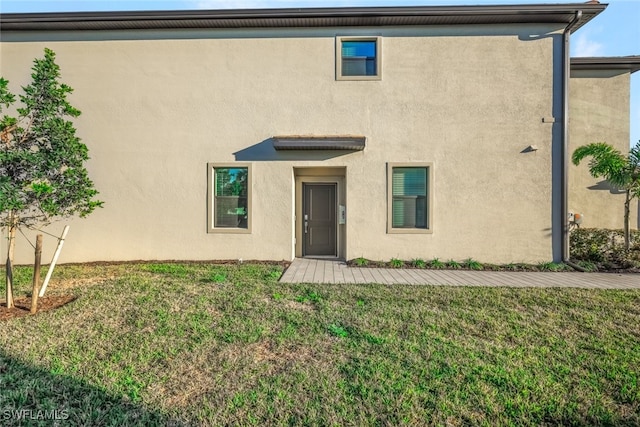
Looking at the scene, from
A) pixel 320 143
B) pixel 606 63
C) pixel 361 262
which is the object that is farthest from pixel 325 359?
pixel 606 63

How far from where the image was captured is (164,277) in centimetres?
608

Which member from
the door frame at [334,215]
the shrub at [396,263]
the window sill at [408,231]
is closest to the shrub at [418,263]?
the shrub at [396,263]

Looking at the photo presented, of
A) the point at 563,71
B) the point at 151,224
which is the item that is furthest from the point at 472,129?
the point at 151,224

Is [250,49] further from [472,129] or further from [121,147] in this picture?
[472,129]

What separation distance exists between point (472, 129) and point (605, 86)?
6.18 metres

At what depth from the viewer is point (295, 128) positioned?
7602 mm

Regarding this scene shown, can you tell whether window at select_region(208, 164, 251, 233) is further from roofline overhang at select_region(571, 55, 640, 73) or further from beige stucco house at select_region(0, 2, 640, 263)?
roofline overhang at select_region(571, 55, 640, 73)

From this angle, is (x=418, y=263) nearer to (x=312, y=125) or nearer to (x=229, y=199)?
(x=312, y=125)

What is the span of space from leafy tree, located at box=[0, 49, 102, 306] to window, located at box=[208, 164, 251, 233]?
3.31 meters

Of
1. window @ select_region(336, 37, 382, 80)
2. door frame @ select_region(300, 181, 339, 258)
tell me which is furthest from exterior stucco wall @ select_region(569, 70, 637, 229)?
door frame @ select_region(300, 181, 339, 258)

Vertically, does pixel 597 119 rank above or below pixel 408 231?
above

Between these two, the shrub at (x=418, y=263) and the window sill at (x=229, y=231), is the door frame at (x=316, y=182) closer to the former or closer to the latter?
the window sill at (x=229, y=231)

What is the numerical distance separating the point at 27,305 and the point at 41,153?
7.93 feet

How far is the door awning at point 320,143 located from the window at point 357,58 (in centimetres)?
→ 172
